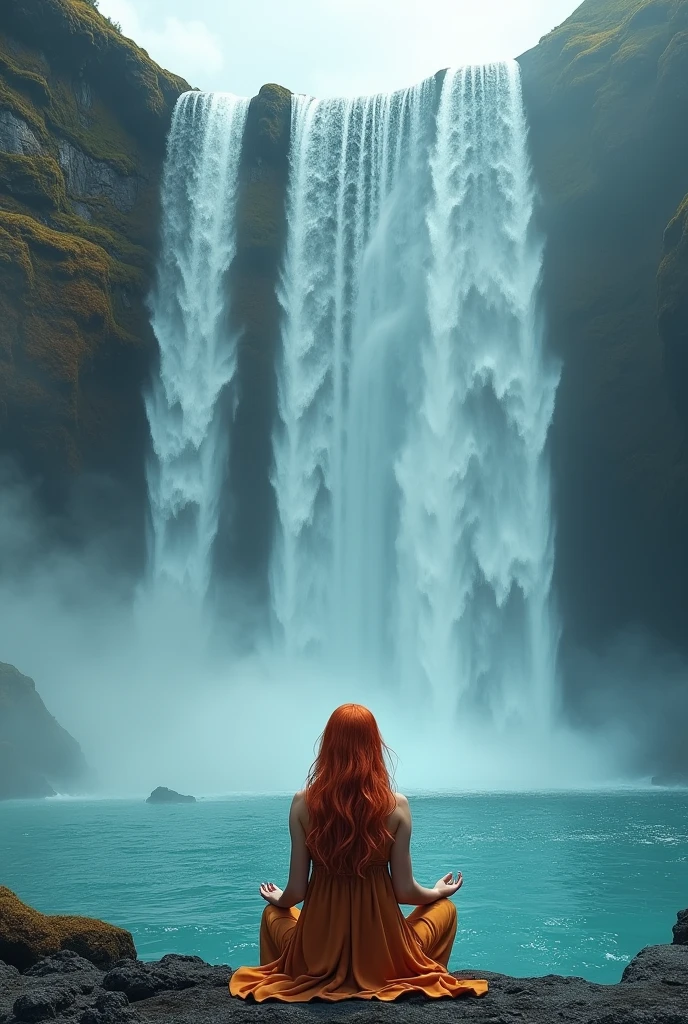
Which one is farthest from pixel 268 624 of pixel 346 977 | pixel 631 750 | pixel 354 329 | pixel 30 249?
pixel 346 977

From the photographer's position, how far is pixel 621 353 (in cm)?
3450

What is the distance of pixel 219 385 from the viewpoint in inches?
1465

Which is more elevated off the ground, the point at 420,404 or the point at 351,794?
the point at 420,404

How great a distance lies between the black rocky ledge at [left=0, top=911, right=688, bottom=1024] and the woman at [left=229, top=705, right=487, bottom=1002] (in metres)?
0.11

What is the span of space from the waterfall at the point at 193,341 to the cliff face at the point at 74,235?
32.4 inches

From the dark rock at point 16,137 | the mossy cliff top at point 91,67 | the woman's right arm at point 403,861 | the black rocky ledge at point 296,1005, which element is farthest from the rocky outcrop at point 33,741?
the woman's right arm at point 403,861

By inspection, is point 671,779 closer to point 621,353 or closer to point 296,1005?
point 621,353

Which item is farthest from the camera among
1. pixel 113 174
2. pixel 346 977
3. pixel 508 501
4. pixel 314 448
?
pixel 113 174

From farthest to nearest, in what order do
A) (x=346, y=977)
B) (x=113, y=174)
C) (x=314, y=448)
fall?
(x=113, y=174) → (x=314, y=448) → (x=346, y=977)

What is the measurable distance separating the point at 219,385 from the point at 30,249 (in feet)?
28.4

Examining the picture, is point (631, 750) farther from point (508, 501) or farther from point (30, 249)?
point (30, 249)

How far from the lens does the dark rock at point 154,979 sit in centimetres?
547

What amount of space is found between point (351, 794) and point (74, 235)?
36.8 meters

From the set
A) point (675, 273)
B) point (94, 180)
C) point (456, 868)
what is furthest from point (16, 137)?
point (456, 868)
